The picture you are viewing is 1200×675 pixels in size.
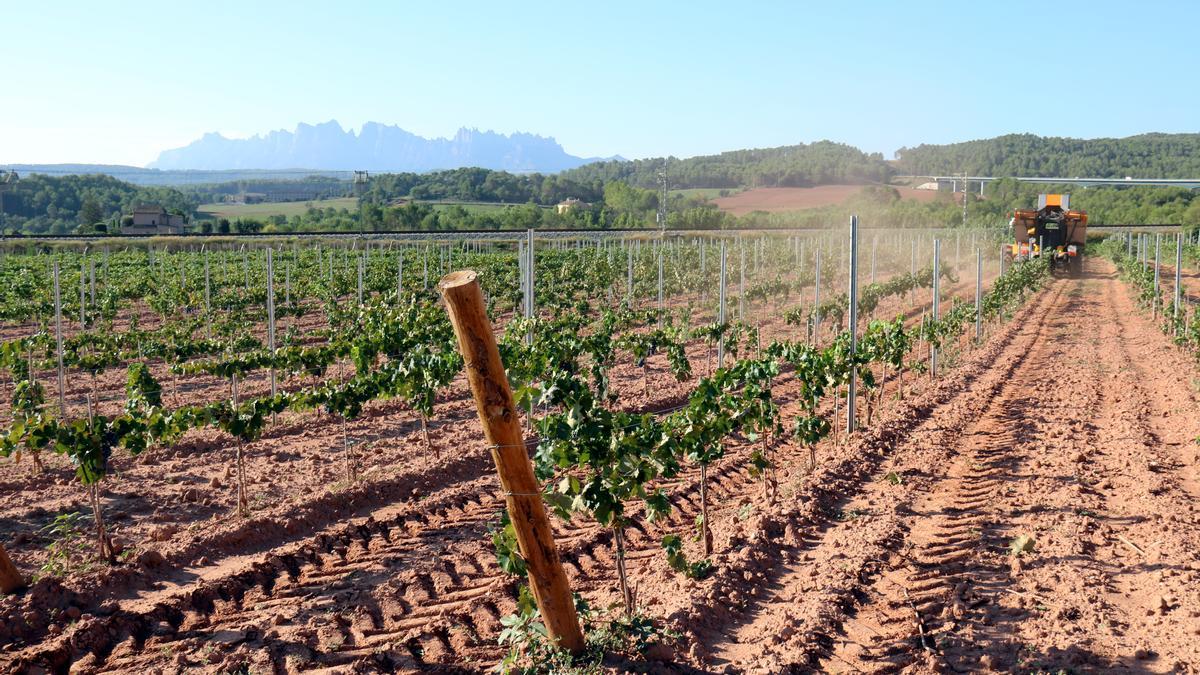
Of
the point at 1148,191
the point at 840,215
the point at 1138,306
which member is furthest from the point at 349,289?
the point at 1148,191

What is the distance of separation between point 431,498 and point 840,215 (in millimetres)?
47650

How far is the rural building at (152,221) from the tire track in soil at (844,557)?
69.6m

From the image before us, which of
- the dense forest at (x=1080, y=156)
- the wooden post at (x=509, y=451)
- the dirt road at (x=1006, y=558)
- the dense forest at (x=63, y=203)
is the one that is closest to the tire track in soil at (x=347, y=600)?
the wooden post at (x=509, y=451)

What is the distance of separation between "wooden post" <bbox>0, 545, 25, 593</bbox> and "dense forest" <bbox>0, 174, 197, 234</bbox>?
259 feet

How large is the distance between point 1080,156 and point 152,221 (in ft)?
351

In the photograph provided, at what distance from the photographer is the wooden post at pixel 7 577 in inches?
255

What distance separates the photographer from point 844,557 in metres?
6.82

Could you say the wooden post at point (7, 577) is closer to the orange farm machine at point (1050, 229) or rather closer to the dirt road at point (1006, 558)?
the dirt road at point (1006, 558)

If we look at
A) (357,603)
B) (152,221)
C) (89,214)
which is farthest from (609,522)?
(89,214)

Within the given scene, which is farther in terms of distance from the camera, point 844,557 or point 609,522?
point 844,557

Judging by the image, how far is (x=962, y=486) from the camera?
870 cm

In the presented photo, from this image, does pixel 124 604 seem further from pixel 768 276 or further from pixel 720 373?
pixel 768 276

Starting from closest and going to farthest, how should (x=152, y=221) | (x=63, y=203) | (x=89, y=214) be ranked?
(x=152, y=221), (x=89, y=214), (x=63, y=203)

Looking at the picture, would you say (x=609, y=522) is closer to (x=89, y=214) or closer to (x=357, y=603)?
(x=357, y=603)
